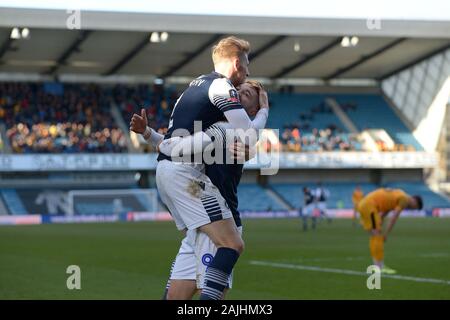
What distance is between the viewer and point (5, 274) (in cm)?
1571

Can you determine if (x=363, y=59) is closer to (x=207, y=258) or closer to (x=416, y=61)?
(x=416, y=61)

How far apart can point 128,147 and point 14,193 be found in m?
7.56

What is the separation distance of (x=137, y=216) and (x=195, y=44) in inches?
400

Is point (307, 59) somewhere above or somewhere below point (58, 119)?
above

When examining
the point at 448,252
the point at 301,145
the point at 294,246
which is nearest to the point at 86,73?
the point at 301,145

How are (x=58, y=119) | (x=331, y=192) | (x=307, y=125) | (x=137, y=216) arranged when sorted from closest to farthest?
(x=137, y=216)
(x=58, y=119)
(x=331, y=192)
(x=307, y=125)

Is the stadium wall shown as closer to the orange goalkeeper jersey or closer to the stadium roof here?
the stadium roof

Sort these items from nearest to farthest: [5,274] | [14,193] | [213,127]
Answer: [213,127], [5,274], [14,193]

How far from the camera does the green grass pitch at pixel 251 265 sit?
12758 mm

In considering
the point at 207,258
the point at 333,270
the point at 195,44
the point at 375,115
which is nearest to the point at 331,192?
the point at 375,115

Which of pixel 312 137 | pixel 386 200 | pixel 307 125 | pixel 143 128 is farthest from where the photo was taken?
pixel 307 125

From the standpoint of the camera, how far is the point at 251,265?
17.8 metres

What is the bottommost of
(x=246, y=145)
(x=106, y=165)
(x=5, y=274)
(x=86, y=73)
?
(x=5, y=274)
